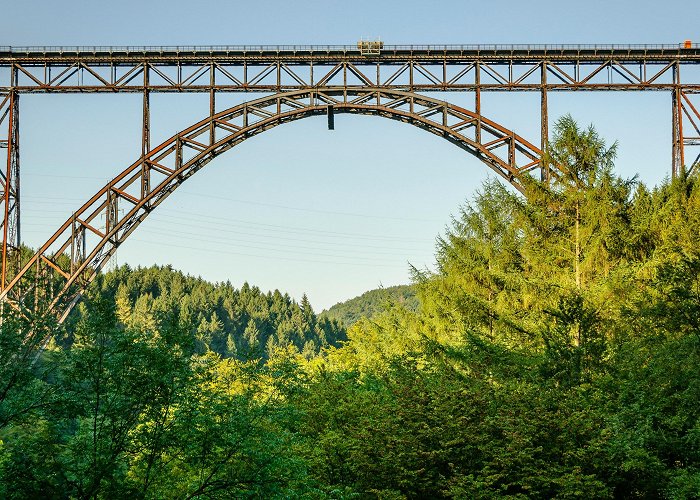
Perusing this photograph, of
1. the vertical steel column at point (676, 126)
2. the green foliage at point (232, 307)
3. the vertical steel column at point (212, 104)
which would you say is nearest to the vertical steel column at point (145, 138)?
the vertical steel column at point (212, 104)

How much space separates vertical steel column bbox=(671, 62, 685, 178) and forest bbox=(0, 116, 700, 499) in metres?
1.84

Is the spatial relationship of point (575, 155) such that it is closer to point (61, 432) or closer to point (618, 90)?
point (618, 90)

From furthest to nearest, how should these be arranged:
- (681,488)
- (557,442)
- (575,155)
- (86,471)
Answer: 1. (575,155)
2. (557,442)
3. (681,488)
4. (86,471)

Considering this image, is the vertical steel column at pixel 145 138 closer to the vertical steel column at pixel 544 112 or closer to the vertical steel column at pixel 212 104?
the vertical steel column at pixel 212 104

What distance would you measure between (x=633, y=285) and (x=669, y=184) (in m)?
5.20

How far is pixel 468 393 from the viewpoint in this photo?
2125 centimetres

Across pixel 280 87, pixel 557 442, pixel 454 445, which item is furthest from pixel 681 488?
pixel 280 87

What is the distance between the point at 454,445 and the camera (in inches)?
821

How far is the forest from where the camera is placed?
51.4 ft

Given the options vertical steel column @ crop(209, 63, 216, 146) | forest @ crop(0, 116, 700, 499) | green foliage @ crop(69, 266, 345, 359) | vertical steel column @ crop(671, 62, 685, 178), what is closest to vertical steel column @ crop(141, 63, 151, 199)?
vertical steel column @ crop(209, 63, 216, 146)

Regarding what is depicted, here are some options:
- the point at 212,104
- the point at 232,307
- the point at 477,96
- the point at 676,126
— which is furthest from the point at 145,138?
the point at 232,307

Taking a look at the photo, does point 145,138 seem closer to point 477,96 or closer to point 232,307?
point 477,96

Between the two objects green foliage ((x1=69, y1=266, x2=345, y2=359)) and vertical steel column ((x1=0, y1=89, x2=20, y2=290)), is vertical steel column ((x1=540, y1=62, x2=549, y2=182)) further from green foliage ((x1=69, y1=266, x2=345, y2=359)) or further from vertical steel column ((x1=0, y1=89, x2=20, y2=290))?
green foliage ((x1=69, y1=266, x2=345, y2=359))

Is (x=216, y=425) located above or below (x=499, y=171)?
below
